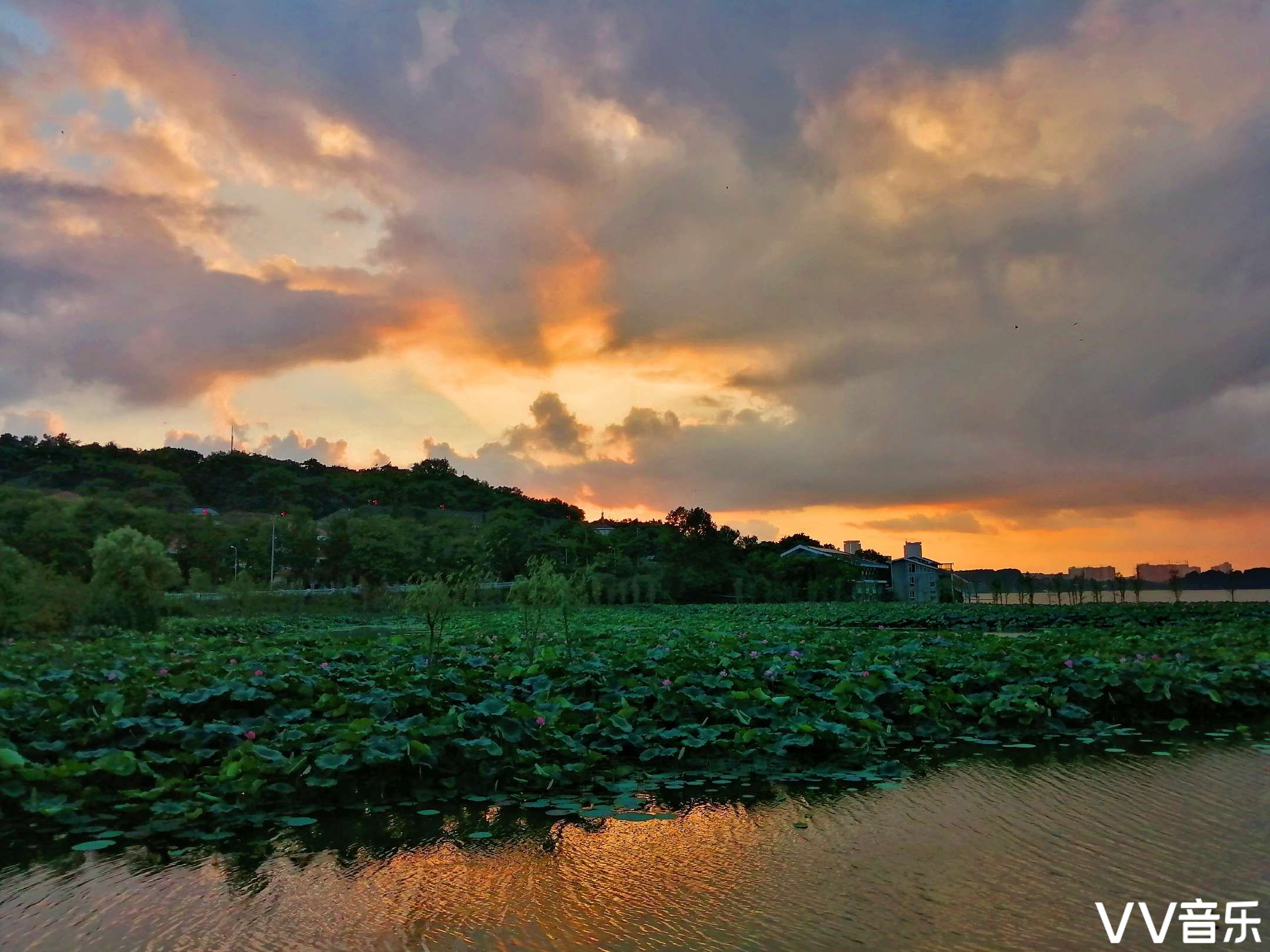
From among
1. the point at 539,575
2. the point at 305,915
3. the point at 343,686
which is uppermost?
the point at 539,575

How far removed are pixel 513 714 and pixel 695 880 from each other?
209cm

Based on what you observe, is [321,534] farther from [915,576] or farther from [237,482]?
[915,576]

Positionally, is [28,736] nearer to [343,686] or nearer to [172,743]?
[172,743]

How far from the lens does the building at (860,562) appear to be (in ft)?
167

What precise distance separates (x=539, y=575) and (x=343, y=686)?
3.12 metres

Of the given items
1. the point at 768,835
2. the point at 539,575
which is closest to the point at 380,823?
the point at 768,835

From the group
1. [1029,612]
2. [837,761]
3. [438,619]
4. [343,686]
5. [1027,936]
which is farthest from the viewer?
[1029,612]

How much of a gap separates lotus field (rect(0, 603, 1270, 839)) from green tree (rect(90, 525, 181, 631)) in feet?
33.7

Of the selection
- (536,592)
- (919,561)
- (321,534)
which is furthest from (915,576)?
(536,592)

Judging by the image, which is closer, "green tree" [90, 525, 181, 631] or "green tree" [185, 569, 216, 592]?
"green tree" [90, 525, 181, 631]

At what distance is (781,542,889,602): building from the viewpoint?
51.0m

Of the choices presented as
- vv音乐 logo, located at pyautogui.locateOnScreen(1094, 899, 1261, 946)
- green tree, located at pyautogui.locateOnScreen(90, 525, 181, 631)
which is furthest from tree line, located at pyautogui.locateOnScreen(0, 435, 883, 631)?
vv音乐 logo, located at pyautogui.locateOnScreen(1094, 899, 1261, 946)

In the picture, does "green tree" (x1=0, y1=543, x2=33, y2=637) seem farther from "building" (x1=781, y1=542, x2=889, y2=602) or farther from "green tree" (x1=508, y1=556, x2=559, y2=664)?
"building" (x1=781, y1=542, x2=889, y2=602)

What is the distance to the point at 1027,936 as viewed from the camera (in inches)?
125
